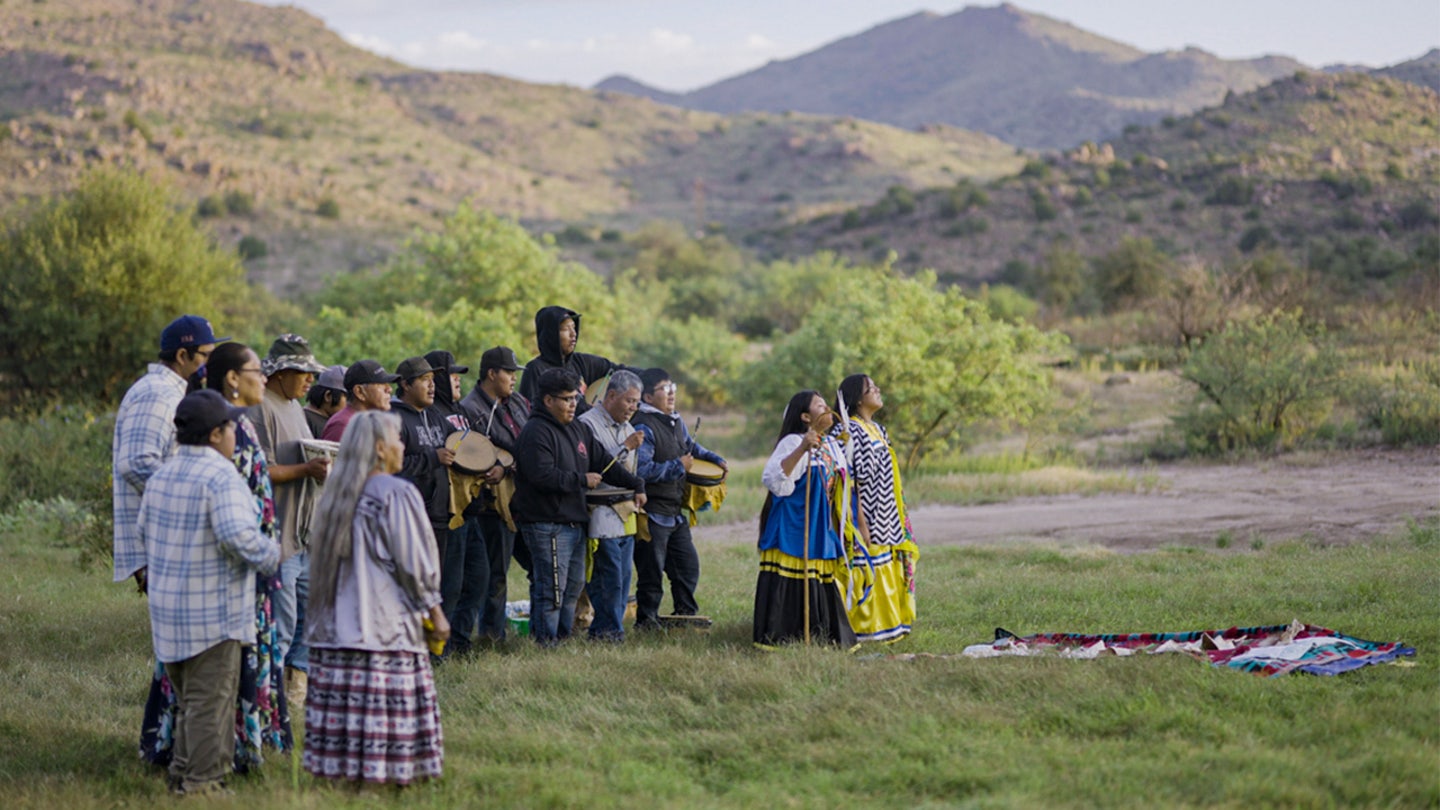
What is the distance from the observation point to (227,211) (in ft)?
172

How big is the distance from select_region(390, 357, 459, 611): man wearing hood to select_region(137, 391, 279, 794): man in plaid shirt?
2.15m

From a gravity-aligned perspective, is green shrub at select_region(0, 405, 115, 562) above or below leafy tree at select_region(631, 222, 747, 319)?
below

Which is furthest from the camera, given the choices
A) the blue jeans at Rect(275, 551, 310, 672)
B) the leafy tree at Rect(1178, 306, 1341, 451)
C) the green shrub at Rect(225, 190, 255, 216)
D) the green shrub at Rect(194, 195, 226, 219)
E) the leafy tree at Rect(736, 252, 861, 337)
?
the green shrub at Rect(225, 190, 255, 216)

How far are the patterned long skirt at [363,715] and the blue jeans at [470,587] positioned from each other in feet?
9.27

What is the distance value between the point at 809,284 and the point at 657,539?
1302 inches

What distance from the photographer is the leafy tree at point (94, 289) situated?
73.0 ft

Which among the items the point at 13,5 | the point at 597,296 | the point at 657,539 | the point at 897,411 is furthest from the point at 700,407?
the point at 13,5

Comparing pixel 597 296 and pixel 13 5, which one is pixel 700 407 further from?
pixel 13 5

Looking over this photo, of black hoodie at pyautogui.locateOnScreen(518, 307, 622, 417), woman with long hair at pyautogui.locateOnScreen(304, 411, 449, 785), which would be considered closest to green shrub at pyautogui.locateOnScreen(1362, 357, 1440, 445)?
black hoodie at pyautogui.locateOnScreen(518, 307, 622, 417)

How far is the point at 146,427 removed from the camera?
224 inches

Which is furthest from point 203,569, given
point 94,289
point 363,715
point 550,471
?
point 94,289

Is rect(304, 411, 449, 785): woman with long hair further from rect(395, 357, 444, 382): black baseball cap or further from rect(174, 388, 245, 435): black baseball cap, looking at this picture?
rect(395, 357, 444, 382): black baseball cap

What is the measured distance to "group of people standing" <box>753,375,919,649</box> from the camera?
7883 millimetres

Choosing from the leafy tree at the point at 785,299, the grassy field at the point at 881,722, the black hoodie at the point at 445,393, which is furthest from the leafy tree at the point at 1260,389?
the leafy tree at the point at 785,299
